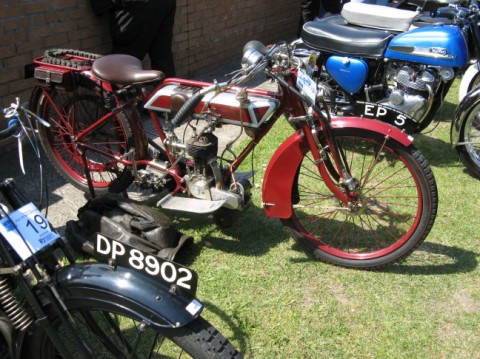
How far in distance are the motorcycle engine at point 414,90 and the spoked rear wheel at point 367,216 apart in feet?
1.87

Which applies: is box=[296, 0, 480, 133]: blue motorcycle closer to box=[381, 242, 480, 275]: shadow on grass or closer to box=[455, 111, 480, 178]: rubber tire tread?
box=[455, 111, 480, 178]: rubber tire tread

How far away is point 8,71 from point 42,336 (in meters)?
2.98

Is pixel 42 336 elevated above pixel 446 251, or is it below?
above

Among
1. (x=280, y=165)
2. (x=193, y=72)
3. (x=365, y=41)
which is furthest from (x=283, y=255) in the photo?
(x=193, y=72)

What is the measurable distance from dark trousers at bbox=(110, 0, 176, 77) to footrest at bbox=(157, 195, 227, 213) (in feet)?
7.19

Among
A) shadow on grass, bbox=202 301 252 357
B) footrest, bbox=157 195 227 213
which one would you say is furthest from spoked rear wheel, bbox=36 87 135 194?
shadow on grass, bbox=202 301 252 357

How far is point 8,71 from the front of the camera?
4070mm

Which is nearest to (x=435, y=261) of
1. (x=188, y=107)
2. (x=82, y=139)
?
(x=188, y=107)

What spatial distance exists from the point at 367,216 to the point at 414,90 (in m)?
1.42

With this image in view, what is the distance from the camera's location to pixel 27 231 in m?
1.70

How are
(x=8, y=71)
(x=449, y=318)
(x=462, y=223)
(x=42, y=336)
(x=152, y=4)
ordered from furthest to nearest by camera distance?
(x=152, y=4), (x=8, y=71), (x=462, y=223), (x=449, y=318), (x=42, y=336)

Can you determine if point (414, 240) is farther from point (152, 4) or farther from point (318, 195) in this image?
point (152, 4)

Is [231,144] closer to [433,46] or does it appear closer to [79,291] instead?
[79,291]

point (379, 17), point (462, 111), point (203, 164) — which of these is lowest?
point (462, 111)
